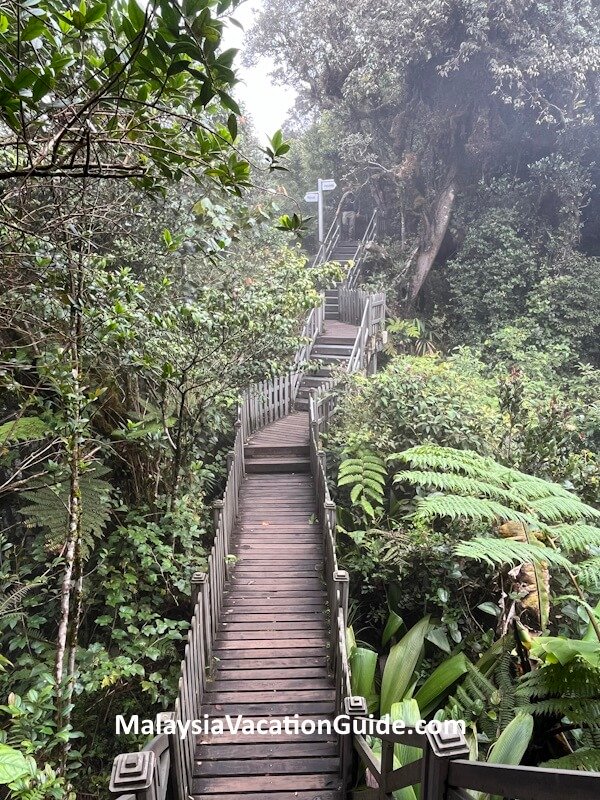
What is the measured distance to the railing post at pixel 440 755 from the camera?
1.76m

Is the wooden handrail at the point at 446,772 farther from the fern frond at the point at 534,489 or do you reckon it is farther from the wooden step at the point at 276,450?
the wooden step at the point at 276,450

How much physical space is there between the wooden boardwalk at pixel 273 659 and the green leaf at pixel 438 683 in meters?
0.83

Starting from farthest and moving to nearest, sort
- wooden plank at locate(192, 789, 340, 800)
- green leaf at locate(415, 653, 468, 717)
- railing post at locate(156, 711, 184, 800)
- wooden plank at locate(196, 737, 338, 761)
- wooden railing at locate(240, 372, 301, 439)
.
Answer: wooden railing at locate(240, 372, 301, 439), green leaf at locate(415, 653, 468, 717), wooden plank at locate(196, 737, 338, 761), wooden plank at locate(192, 789, 340, 800), railing post at locate(156, 711, 184, 800)

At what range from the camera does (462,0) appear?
1200cm

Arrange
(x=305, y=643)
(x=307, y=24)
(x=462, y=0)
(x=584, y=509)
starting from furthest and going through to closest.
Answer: (x=307, y=24) < (x=462, y=0) < (x=305, y=643) < (x=584, y=509)

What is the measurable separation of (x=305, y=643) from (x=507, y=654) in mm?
1985

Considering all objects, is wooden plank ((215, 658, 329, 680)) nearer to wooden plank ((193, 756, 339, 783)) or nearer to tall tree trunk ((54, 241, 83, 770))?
wooden plank ((193, 756, 339, 783))

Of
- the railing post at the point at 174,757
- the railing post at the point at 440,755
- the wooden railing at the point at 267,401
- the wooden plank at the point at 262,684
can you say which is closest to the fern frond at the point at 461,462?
the wooden plank at the point at 262,684

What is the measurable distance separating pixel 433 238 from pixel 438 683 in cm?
1459

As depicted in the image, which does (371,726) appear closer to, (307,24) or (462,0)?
(462,0)

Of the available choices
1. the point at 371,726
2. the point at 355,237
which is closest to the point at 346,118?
the point at 355,237

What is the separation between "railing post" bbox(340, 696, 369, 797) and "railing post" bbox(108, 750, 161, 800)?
138 cm

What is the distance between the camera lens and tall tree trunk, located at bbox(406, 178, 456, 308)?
15.7m

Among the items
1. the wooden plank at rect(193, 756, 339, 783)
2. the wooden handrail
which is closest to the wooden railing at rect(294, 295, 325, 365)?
the wooden handrail
